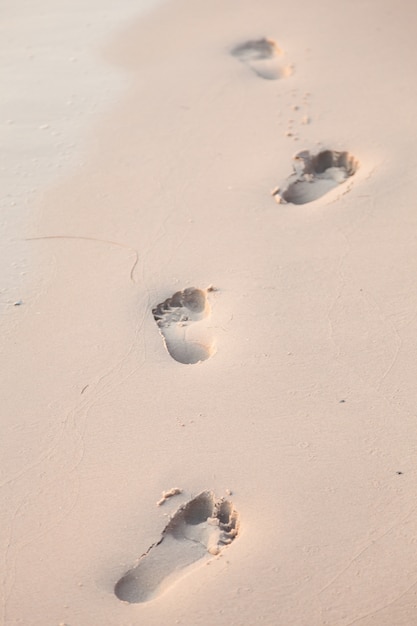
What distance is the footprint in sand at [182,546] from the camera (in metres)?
2.27

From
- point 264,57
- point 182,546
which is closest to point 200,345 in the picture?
point 182,546

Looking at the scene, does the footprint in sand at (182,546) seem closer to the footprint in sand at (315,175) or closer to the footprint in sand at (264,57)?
the footprint in sand at (315,175)

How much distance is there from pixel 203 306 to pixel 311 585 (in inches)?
42.4

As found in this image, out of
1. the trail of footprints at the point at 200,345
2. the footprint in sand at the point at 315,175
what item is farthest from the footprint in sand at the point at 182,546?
the footprint in sand at the point at 315,175

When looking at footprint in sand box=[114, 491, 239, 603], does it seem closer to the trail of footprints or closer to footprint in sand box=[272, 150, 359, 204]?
the trail of footprints

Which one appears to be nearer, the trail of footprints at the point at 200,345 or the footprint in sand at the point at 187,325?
the trail of footprints at the point at 200,345

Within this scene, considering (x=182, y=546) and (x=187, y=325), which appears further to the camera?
(x=187, y=325)

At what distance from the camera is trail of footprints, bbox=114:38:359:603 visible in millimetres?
2285

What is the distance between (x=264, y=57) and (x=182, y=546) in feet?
8.65

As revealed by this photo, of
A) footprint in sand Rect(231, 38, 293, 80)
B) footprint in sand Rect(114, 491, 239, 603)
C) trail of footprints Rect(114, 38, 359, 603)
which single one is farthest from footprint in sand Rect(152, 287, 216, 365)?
footprint in sand Rect(231, 38, 293, 80)

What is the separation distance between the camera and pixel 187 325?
115 inches

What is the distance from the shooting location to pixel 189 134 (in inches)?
Result: 147

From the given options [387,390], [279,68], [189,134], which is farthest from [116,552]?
[279,68]

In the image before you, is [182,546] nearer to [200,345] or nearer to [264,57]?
[200,345]
